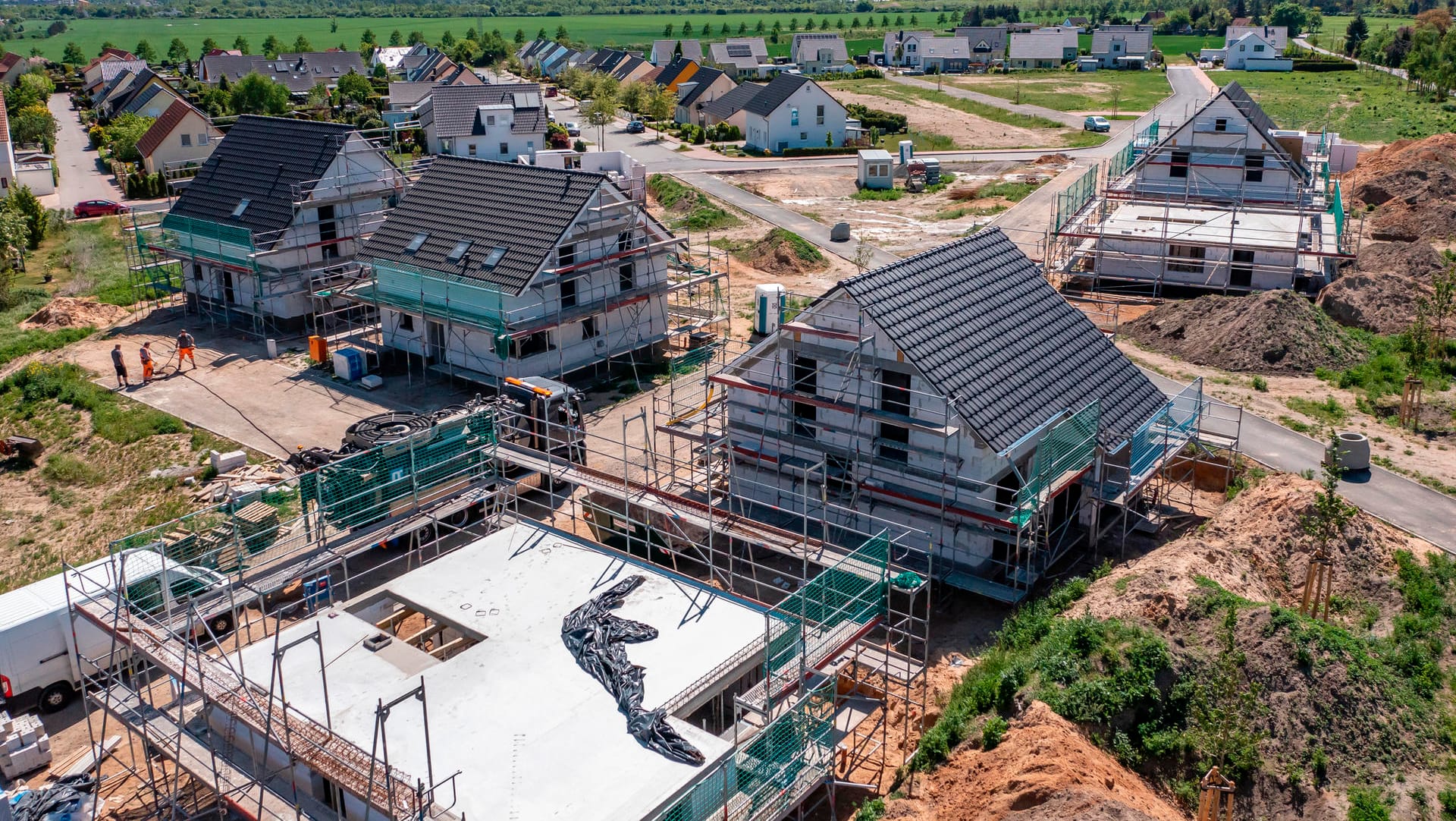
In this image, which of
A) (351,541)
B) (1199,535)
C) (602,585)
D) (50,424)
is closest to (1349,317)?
(1199,535)

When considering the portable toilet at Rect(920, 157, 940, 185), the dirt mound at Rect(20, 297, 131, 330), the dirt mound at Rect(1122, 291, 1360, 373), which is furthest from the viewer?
the portable toilet at Rect(920, 157, 940, 185)

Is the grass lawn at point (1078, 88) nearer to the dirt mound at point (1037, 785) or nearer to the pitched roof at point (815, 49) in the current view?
the pitched roof at point (815, 49)

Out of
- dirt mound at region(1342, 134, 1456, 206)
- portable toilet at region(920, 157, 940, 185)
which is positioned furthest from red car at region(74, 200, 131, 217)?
dirt mound at region(1342, 134, 1456, 206)

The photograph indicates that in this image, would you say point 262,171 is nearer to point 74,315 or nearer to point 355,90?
point 74,315

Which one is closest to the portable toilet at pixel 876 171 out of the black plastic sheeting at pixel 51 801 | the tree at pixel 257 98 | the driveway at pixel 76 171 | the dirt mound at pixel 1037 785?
→ the driveway at pixel 76 171

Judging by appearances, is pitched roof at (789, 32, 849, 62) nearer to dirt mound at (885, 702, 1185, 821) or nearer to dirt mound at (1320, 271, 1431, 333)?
dirt mound at (1320, 271, 1431, 333)
